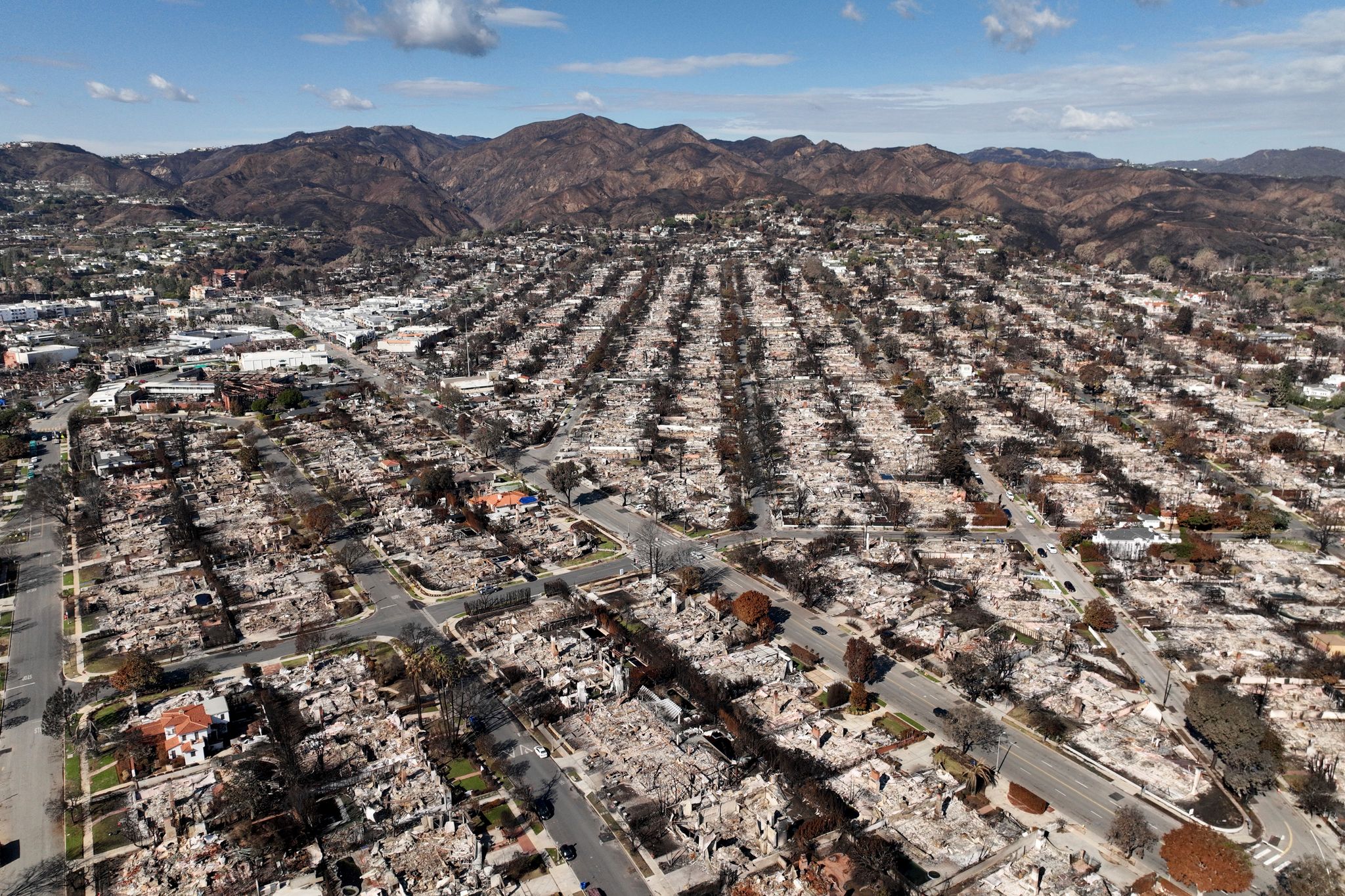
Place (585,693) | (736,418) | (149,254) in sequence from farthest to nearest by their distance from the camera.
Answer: (149,254) < (736,418) < (585,693)

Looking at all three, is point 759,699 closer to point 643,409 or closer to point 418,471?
point 418,471

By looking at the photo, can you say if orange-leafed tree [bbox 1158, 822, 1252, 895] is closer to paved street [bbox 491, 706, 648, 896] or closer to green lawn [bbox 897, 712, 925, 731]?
green lawn [bbox 897, 712, 925, 731]

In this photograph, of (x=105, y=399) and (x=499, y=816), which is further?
(x=105, y=399)

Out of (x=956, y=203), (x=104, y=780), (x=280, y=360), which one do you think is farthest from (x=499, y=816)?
(x=956, y=203)

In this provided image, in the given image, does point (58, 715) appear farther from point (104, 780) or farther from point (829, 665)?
point (829, 665)

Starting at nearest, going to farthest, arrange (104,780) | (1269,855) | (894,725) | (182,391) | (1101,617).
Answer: (1269,855)
(104,780)
(894,725)
(1101,617)
(182,391)

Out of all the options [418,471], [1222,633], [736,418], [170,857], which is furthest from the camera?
[736,418]

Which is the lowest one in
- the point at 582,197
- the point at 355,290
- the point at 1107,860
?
the point at 1107,860

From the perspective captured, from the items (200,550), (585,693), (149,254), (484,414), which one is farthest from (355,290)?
(585,693)
